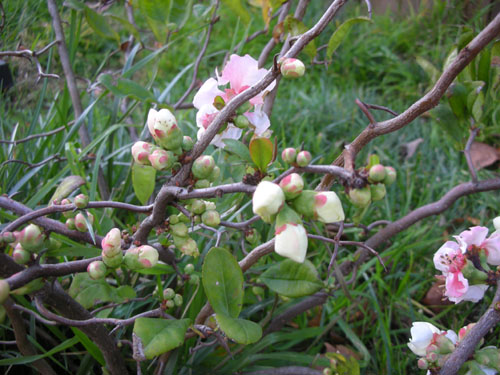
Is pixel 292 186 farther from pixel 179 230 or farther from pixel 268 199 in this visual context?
pixel 179 230

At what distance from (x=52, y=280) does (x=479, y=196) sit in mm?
1292

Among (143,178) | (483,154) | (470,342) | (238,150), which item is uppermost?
(238,150)

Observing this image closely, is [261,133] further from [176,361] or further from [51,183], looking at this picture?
[51,183]

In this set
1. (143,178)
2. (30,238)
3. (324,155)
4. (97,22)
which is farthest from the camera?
(324,155)

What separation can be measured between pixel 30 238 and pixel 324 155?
3.91 ft

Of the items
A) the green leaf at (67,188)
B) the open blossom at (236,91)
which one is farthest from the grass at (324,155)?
the open blossom at (236,91)

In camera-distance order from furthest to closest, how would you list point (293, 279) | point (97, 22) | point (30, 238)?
point (97, 22)
point (293, 279)
point (30, 238)

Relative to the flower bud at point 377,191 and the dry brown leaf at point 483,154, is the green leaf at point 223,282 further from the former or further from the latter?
the dry brown leaf at point 483,154

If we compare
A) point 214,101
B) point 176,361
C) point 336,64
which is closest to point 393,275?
point 176,361

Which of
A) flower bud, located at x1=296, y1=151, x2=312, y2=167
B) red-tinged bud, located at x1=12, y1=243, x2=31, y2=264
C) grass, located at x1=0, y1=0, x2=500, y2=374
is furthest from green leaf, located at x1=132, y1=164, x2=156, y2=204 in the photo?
flower bud, located at x1=296, y1=151, x2=312, y2=167

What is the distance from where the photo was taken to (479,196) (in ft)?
4.68

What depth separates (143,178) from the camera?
0.75m

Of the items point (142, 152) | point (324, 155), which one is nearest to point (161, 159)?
point (142, 152)

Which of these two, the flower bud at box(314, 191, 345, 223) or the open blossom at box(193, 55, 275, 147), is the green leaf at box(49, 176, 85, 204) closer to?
the open blossom at box(193, 55, 275, 147)
